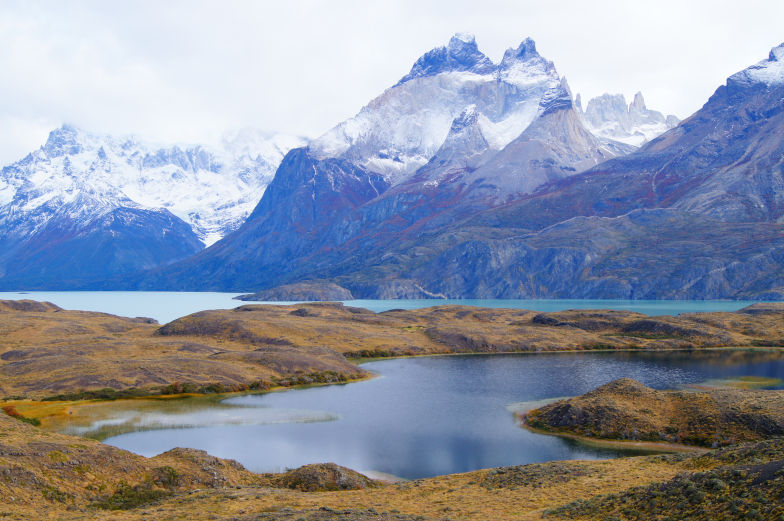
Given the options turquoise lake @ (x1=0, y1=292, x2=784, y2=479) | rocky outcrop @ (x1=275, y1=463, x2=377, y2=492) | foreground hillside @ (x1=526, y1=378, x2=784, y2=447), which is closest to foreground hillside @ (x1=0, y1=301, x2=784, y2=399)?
turquoise lake @ (x1=0, y1=292, x2=784, y2=479)

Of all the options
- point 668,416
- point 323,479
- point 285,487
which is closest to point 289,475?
point 285,487

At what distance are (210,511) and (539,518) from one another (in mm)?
17744

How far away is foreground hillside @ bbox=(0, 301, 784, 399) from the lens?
3610 inches

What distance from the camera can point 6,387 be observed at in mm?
85188

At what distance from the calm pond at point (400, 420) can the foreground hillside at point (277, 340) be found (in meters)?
10.4

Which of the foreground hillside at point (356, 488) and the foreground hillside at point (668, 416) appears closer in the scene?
the foreground hillside at point (356, 488)

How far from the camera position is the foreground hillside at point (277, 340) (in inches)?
3610

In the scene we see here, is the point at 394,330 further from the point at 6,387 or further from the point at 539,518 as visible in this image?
the point at 539,518

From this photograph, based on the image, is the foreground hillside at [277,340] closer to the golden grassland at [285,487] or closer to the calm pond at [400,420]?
the calm pond at [400,420]

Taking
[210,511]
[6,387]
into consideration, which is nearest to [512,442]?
[210,511]

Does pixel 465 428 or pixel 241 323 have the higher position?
pixel 241 323

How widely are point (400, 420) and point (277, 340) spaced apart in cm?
6575

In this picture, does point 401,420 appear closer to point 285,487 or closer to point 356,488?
point 356,488

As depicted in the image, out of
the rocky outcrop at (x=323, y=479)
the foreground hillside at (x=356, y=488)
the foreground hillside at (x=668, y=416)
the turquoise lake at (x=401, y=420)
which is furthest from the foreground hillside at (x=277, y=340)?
the rocky outcrop at (x=323, y=479)
